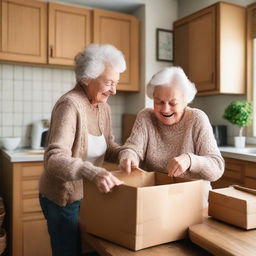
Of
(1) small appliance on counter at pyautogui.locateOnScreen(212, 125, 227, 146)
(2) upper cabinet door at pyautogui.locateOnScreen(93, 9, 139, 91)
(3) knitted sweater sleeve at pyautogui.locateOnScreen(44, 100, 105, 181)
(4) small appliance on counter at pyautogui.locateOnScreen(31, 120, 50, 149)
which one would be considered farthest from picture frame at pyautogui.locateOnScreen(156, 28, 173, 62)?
(3) knitted sweater sleeve at pyautogui.locateOnScreen(44, 100, 105, 181)

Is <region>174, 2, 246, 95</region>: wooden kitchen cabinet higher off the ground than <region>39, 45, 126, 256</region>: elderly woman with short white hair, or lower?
higher

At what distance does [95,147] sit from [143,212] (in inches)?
22.1

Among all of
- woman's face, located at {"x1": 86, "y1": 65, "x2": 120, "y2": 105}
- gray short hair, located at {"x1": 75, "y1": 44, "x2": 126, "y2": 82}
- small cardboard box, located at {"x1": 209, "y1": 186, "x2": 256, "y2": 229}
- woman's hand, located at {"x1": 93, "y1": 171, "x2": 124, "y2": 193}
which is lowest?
small cardboard box, located at {"x1": 209, "y1": 186, "x2": 256, "y2": 229}

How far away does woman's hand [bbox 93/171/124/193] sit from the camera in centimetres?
87

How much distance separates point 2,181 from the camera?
2986 millimetres

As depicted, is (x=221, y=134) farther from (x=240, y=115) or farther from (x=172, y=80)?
(x=172, y=80)

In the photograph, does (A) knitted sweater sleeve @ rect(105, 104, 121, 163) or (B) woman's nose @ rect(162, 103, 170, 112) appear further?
(A) knitted sweater sleeve @ rect(105, 104, 121, 163)

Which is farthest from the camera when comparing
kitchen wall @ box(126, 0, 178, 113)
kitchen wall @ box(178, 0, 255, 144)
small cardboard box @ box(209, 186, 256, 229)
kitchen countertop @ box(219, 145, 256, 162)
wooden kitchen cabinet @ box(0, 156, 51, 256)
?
kitchen wall @ box(126, 0, 178, 113)

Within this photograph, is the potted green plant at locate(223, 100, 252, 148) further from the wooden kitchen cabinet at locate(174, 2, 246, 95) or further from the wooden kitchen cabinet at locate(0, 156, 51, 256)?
the wooden kitchen cabinet at locate(0, 156, 51, 256)

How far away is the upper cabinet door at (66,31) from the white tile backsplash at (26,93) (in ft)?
0.94

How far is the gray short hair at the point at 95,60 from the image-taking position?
1.27m

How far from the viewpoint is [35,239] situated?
254cm

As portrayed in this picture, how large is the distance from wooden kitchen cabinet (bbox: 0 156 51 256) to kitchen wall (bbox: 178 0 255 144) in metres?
1.79

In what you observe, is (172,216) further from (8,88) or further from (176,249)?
(8,88)
